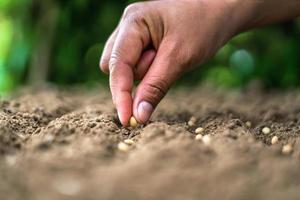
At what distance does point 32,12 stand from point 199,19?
3.29 meters

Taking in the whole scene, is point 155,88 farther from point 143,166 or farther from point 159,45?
point 143,166

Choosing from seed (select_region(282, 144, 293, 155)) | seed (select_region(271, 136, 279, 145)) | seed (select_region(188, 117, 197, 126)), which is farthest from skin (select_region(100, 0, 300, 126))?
seed (select_region(282, 144, 293, 155))

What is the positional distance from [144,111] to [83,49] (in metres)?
3.08

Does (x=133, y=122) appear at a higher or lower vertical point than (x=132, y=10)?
lower

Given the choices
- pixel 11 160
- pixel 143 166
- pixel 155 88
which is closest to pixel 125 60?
pixel 155 88

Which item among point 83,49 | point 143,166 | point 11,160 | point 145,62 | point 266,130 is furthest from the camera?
point 83,49

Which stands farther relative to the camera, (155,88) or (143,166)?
(155,88)

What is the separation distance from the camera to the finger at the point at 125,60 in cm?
189

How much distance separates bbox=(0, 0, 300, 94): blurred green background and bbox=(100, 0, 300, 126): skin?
2.67 metres

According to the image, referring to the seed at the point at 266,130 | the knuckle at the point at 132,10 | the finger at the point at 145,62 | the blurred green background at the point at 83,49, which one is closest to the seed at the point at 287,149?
the seed at the point at 266,130

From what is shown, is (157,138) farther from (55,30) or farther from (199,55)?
(55,30)

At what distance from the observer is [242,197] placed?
103 cm

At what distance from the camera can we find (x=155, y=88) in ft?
6.19

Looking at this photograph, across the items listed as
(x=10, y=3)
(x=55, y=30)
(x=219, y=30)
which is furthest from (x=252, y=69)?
(x=219, y=30)
